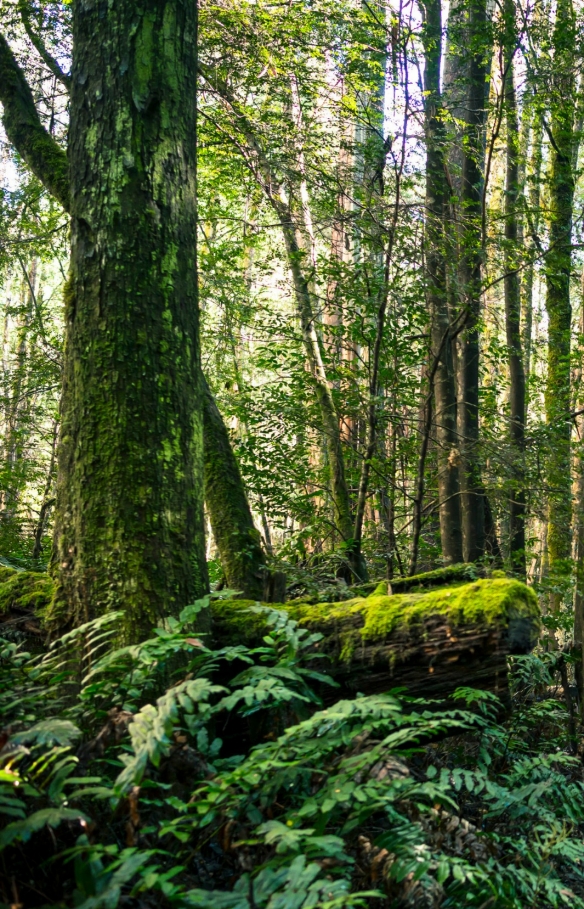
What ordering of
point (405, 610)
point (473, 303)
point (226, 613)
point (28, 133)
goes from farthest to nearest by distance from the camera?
point (473, 303), point (28, 133), point (226, 613), point (405, 610)

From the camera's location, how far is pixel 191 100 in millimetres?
4461

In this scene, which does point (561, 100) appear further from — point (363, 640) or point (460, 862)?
point (460, 862)

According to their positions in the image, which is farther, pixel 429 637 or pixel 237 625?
pixel 237 625

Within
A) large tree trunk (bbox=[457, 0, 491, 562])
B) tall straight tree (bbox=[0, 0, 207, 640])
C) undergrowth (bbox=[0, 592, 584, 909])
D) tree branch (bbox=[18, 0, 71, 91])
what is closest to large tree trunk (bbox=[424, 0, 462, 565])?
large tree trunk (bbox=[457, 0, 491, 562])

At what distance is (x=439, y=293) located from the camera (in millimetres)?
7445

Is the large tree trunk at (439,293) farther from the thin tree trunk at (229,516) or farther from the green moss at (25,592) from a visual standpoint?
the green moss at (25,592)

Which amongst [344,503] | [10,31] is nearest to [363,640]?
[344,503]

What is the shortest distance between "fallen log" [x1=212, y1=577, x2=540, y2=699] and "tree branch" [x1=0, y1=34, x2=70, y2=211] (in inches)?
141

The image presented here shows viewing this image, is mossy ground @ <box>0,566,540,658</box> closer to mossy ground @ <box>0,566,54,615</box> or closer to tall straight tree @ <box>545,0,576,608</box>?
mossy ground @ <box>0,566,54,615</box>

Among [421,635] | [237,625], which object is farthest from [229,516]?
[421,635]

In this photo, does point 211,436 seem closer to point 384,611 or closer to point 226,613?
point 226,613

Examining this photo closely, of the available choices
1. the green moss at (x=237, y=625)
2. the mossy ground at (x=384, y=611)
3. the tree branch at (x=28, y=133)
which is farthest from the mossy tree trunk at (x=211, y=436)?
the green moss at (x=237, y=625)

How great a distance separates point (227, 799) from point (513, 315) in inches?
372

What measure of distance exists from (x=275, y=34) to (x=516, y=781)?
771cm
